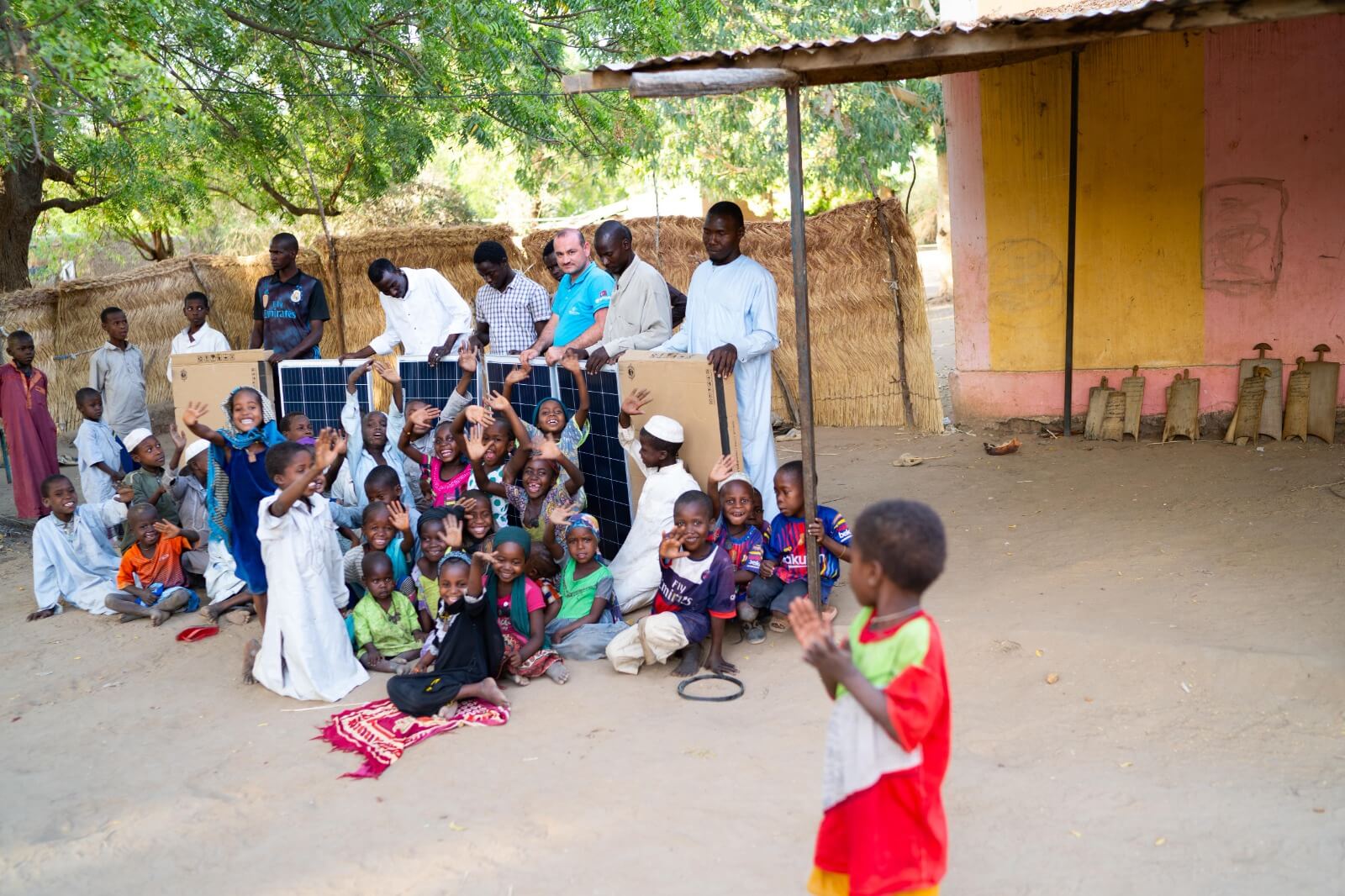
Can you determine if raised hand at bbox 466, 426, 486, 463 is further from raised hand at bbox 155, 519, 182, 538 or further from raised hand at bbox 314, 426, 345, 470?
raised hand at bbox 155, 519, 182, 538

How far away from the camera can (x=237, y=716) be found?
516 centimetres

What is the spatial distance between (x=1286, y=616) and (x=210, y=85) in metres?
8.52

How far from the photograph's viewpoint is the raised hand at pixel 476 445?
6145 mm

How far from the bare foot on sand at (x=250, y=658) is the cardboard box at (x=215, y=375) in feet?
7.75

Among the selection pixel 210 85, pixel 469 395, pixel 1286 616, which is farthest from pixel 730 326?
pixel 210 85

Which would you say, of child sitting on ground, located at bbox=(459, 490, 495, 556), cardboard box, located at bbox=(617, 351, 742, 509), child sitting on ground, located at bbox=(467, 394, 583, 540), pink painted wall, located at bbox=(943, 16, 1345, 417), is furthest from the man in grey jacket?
pink painted wall, located at bbox=(943, 16, 1345, 417)

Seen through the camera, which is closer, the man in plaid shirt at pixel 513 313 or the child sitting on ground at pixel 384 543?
the child sitting on ground at pixel 384 543

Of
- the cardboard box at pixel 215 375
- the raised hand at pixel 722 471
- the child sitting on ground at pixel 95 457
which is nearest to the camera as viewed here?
the raised hand at pixel 722 471

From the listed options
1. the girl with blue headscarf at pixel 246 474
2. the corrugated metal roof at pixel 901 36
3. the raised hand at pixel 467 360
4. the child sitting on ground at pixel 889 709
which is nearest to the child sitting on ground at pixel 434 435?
the raised hand at pixel 467 360

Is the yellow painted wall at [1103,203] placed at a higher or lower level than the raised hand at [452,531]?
higher

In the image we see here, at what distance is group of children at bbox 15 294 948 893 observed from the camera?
16.9ft

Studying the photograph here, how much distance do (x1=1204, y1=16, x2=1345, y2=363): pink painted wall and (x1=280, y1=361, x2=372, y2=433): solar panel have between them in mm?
6249

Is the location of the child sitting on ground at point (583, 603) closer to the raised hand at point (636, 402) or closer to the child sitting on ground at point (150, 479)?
the raised hand at point (636, 402)

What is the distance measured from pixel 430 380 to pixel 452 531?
2.15 meters
